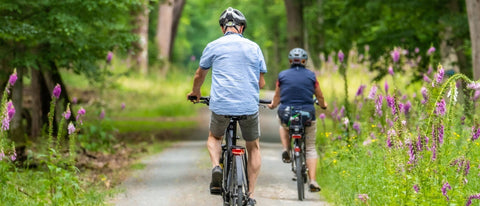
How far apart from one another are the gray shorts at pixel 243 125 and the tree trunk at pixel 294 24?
19626 millimetres

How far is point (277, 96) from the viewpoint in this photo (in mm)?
10523

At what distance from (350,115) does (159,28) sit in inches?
1144

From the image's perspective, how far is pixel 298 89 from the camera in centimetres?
1030

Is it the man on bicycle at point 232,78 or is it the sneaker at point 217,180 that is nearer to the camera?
the man on bicycle at point 232,78

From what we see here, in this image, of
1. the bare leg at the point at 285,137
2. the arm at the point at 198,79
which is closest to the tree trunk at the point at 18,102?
the bare leg at the point at 285,137

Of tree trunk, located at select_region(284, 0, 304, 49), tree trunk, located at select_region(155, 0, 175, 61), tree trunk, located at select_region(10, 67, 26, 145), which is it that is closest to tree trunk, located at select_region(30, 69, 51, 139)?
tree trunk, located at select_region(10, 67, 26, 145)

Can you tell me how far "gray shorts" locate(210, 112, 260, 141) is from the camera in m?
7.63

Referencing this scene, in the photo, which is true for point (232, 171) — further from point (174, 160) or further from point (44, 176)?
point (174, 160)

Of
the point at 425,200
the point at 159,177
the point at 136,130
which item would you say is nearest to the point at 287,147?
the point at 159,177

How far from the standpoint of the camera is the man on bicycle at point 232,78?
7.48 m

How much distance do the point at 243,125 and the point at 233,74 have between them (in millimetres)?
506

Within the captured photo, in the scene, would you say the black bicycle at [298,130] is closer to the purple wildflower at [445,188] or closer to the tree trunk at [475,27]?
the purple wildflower at [445,188]

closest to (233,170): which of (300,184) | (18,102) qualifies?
(300,184)

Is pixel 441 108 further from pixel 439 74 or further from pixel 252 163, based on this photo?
pixel 252 163
